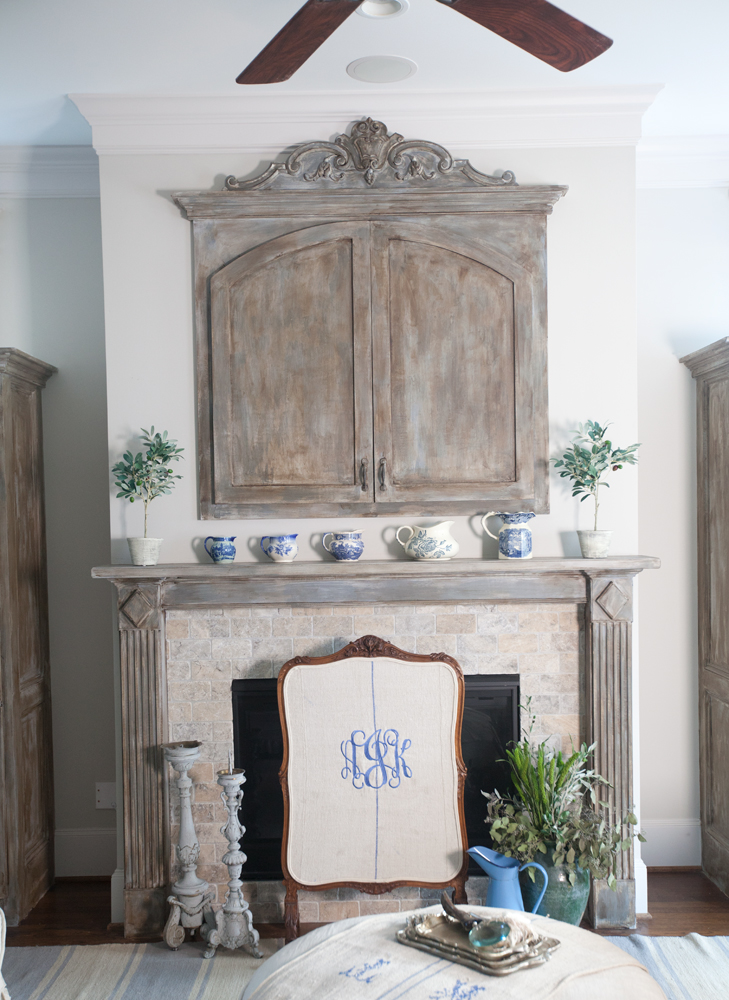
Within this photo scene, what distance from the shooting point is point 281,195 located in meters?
2.71

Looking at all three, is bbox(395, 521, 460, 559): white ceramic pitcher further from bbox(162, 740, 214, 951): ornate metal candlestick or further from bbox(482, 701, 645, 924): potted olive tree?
bbox(162, 740, 214, 951): ornate metal candlestick

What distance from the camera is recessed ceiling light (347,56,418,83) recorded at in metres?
2.47

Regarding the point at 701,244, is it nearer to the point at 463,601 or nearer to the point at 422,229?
the point at 422,229

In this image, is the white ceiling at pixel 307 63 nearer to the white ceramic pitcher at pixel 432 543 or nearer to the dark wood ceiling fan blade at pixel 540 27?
the dark wood ceiling fan blade at pixel 540 27

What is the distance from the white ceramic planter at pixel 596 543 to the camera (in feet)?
8.73

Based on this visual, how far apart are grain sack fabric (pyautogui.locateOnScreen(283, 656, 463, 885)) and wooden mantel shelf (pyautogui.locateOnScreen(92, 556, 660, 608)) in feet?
0.80

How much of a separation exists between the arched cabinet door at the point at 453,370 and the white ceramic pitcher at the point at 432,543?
12cm

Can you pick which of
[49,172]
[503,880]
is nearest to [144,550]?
[503,880]

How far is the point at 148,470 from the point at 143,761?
40.3 inches

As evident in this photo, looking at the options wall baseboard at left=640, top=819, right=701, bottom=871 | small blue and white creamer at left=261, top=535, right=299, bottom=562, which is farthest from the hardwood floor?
small blue and white creamer at left=261, top=535, right=299, bottom=562

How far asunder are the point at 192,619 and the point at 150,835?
2.49 ft

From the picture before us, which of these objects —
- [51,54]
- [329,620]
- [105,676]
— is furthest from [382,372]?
[105,676]

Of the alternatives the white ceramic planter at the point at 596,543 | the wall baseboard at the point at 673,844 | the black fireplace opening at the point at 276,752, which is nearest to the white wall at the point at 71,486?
the black fireplace opening at the point at 276,752

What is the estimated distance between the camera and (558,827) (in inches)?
97.0
